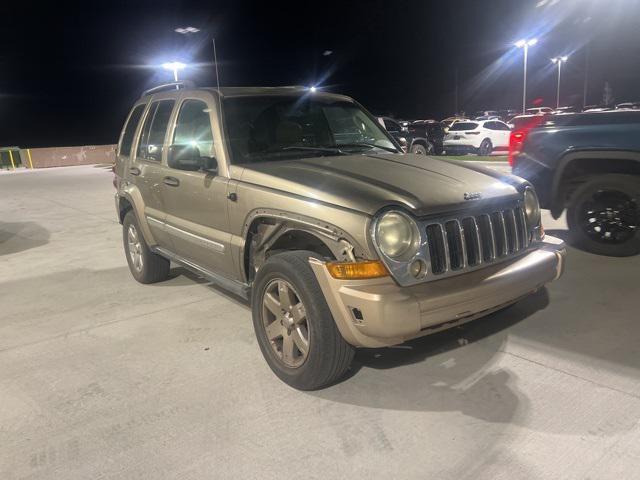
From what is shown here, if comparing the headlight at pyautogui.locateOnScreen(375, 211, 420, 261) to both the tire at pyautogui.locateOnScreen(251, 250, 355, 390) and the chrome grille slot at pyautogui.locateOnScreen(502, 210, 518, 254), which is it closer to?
the tire at pyautogui.locateOnScreen(251, 250, 355, 390)

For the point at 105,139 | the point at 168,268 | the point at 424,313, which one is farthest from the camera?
the point at 105,139

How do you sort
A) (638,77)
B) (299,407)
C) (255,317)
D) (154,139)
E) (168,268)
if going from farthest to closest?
(638,77) → (168,268) → (154,139) → (255,317) → (299,407)

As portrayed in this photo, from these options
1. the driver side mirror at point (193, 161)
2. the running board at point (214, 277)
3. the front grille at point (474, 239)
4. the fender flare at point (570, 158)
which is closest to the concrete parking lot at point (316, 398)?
the running board at point (214, 277)

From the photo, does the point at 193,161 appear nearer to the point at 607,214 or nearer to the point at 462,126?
the point at 607,214

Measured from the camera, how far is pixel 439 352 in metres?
3.60

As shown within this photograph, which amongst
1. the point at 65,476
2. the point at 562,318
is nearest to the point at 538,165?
the point at 562,318

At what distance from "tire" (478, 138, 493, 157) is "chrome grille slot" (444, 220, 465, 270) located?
1912 cm

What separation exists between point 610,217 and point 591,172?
534 mm

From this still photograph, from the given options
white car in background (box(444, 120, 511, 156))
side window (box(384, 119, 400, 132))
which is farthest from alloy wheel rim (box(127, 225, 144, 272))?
white car in background (box(444, 120, 511, 156))

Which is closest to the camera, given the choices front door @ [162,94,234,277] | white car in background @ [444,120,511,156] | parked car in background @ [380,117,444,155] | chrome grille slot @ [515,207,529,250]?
chrome grille slot @ [515,207,529,250]

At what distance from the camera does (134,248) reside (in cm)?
566

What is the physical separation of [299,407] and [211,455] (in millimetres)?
602

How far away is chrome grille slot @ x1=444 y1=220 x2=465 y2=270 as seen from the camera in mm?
2992

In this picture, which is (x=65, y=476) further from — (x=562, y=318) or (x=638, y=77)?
(x=638, y=77)
